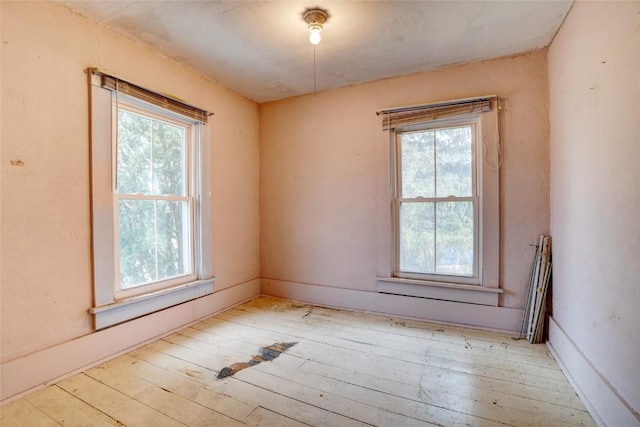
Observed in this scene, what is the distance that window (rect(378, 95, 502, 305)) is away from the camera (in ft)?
8.86

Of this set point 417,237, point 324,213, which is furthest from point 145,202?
point 417,237

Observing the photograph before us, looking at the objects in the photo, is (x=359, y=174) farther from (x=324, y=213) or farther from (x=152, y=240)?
(x=152, y=240)

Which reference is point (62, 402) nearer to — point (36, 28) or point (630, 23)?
point (36, 28)

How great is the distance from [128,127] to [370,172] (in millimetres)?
2336

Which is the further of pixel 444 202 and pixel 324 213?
pixel 324 213

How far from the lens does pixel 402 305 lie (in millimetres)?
3064

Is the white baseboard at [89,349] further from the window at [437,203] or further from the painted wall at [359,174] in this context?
the window at [437,203]

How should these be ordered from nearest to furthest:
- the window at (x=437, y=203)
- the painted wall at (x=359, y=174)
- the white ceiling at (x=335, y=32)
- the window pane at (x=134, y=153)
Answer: the white ceiling at (x=335, y=32)
the window pane at (x=134, y=153)
the painted wall at (x=359, y=174)
the window at (x=437, y=203)

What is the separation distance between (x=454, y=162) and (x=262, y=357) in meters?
2.52

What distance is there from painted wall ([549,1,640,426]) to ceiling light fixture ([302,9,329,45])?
164 centimetres

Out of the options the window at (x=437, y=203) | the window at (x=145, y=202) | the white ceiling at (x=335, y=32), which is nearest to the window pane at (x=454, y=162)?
the window at (x=437, y=203)

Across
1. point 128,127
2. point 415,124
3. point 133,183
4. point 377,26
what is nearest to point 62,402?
point 133,183

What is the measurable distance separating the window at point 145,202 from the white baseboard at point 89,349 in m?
0.09

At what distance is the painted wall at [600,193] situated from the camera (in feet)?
4.35
